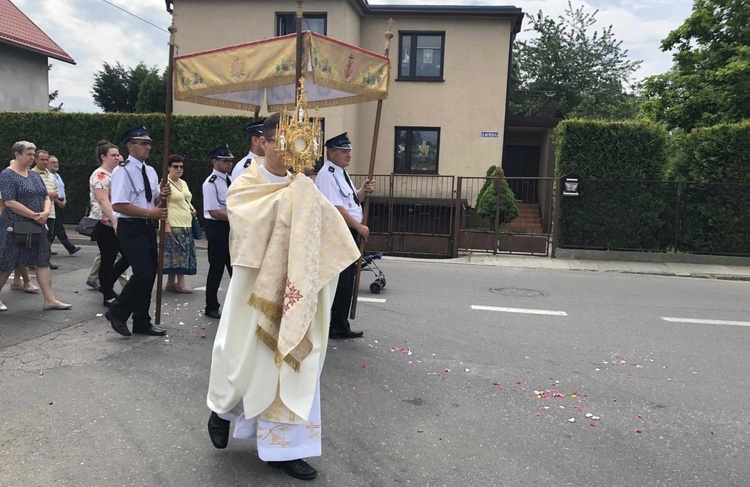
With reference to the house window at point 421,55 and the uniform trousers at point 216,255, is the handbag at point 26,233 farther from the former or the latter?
the house window at point 421,55

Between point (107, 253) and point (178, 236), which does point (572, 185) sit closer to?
point (178, 236)

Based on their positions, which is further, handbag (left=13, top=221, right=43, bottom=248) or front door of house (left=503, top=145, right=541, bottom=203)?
front door of house (left=503, top=145, right=541, bottom=203)

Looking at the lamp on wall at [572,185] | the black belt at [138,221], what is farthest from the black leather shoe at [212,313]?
the lamp on wall at [572,185]

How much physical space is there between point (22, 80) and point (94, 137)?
29.8 feet

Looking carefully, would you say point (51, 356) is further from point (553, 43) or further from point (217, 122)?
point (553, 43)

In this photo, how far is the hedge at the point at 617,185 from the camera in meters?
12.7

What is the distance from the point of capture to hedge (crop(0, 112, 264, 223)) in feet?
48.3

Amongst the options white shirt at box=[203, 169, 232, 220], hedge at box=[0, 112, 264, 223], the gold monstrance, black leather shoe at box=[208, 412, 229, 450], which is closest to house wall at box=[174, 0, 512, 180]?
hedge at box=[0, 112, 264, 223]

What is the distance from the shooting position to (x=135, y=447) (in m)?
3.50

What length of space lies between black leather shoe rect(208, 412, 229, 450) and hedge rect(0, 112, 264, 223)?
11.9 metres

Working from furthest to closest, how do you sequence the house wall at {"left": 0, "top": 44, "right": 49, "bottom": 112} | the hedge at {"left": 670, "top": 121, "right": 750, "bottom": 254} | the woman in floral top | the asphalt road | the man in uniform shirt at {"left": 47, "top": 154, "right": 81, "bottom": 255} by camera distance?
the house wall at {"left": 0, "top": 44, "right": 49, "bottom": 112} < the hedge at {"left": 670, "top": 121, "right": 750, "bottom": 254} < the man in uniform shirt at {"left": 47, "top": 154, "right": 81, "bottom": 255} < the woman in floral top < the asphalt road

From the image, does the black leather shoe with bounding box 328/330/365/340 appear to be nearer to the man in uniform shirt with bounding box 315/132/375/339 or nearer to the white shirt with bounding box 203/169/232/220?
the man in uniform shirt with bounding box 315/132/375/339

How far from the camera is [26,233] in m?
6.42

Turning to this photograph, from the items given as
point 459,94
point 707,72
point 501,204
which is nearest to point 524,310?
point 501,204
